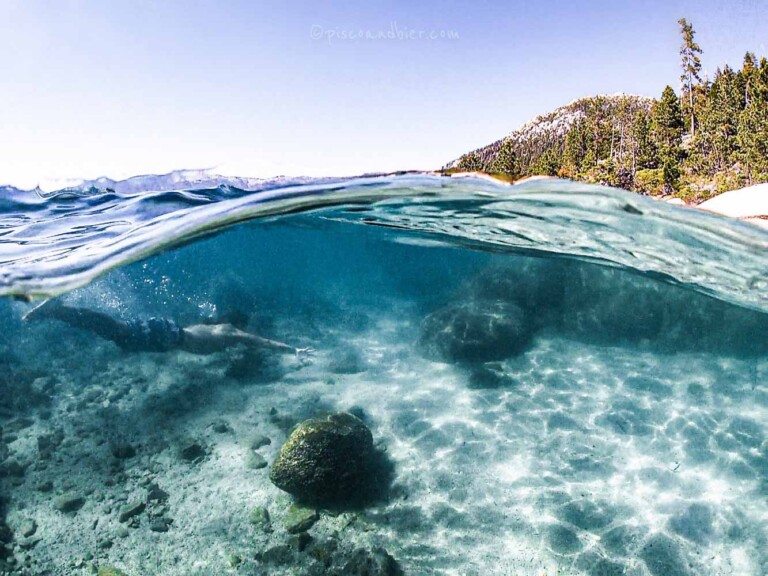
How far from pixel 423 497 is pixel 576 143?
2422 inches

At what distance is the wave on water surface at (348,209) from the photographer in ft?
30.4

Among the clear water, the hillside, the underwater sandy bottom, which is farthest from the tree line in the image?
the underwater sandy bottom

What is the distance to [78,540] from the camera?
27.3 feet

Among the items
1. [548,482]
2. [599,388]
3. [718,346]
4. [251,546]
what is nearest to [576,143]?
[718,346]

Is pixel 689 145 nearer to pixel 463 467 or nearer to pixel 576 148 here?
pixel 576 148

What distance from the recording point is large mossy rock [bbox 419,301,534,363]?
14.7m

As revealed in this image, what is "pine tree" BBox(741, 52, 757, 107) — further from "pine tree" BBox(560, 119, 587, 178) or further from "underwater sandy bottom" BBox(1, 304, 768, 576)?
"underwater sandy bottom" BBox(1, 304, 768, 576)

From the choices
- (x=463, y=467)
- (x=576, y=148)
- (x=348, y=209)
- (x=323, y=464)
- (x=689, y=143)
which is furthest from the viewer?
(x=576, y=148)

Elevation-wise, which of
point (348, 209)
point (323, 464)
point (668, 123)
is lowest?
point (323, 464)

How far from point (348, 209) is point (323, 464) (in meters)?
7.62

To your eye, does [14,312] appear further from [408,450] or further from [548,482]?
[548,482]

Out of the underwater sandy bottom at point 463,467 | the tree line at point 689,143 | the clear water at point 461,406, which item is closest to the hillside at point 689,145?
the tree line at point 689,143

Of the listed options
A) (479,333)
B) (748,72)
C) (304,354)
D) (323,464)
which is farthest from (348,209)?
(748,72)

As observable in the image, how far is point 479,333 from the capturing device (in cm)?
1470
